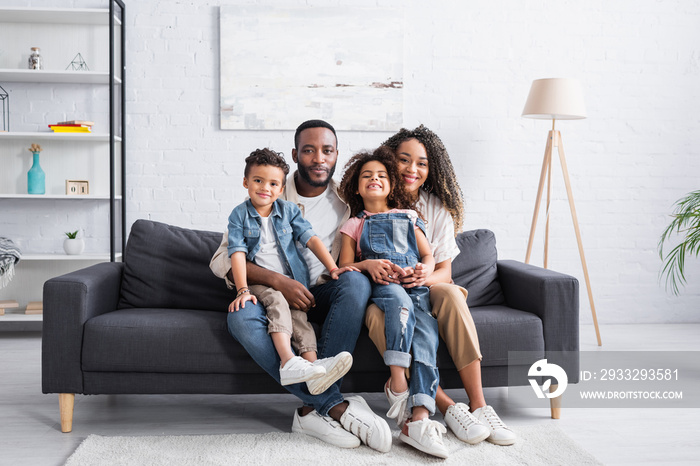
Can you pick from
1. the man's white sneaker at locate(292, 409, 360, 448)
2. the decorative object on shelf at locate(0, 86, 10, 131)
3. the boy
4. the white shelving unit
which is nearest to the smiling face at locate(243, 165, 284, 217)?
the boy

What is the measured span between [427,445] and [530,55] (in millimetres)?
2834

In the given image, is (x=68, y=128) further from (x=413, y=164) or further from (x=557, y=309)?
(x=557, y=309)

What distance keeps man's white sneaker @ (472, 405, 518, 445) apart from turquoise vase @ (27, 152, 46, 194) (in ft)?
9.30

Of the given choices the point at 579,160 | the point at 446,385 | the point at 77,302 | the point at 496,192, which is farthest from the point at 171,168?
the point at 579,160

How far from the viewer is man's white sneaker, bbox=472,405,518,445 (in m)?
1.82

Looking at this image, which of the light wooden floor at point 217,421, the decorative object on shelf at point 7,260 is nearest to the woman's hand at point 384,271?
the light wooden floor at point 217,421

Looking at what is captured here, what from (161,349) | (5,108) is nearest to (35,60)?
(5,108)

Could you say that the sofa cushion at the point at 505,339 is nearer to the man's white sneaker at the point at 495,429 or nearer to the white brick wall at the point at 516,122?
the man's white sneaker at the point at 495,429

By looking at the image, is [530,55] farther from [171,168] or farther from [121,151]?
[121,151]

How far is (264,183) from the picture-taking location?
2086mm

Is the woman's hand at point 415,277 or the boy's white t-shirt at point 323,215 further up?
the boy's white t-shirt at point 323,215

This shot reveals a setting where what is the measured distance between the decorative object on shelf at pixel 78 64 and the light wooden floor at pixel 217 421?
74.5 inches

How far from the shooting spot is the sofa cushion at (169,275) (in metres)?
Answer: 2.29

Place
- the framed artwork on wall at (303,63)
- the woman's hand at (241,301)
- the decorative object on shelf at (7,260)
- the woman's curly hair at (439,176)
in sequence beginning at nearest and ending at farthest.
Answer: the woman's hand at (241,301) → the woman's curly hair at (439,176) → the decorative object on shelf at (7,260) → the framed artwork on wall at (303,63)
